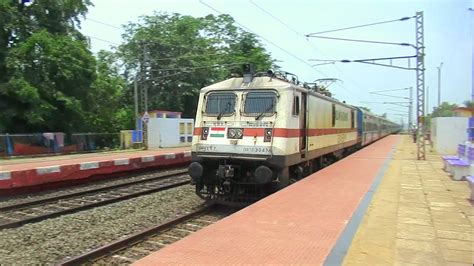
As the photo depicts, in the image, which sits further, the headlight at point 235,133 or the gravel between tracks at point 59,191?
the gravel between tracks at point 59,191

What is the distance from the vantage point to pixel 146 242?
802 centimetres

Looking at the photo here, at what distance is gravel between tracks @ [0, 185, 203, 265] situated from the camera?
726cm

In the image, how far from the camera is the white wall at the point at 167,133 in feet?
112

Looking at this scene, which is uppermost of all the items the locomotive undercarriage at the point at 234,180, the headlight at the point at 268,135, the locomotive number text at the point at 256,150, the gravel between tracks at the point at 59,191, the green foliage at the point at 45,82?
the green foliage at the point at 45,82

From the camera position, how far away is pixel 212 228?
704 centimetres

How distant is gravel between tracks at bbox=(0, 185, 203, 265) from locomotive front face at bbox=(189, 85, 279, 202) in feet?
3.32

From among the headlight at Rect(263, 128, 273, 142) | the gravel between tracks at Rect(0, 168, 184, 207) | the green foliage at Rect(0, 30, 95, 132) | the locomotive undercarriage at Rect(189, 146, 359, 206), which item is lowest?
the gravel between tracks at Rect(0, 168, 184, 207)

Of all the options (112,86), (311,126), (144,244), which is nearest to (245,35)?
(112,86)

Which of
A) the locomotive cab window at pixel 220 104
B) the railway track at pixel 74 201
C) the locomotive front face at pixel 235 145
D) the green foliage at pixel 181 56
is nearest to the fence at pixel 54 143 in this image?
the green foliage at pixel 181 56

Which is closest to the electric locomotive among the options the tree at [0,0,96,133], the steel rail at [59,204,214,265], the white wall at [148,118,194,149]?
the steel rail at [59,204,214,265]

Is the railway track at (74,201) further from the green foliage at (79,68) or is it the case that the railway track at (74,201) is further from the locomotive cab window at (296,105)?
the green foliage at (79,68)

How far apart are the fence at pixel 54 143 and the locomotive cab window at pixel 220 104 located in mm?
19697

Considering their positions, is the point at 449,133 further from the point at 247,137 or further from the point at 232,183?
the point at 232,183

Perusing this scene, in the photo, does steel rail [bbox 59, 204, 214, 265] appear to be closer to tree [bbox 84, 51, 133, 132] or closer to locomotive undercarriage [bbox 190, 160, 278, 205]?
locomotive undercarriage [bbox 190, 160, 278, 205]
